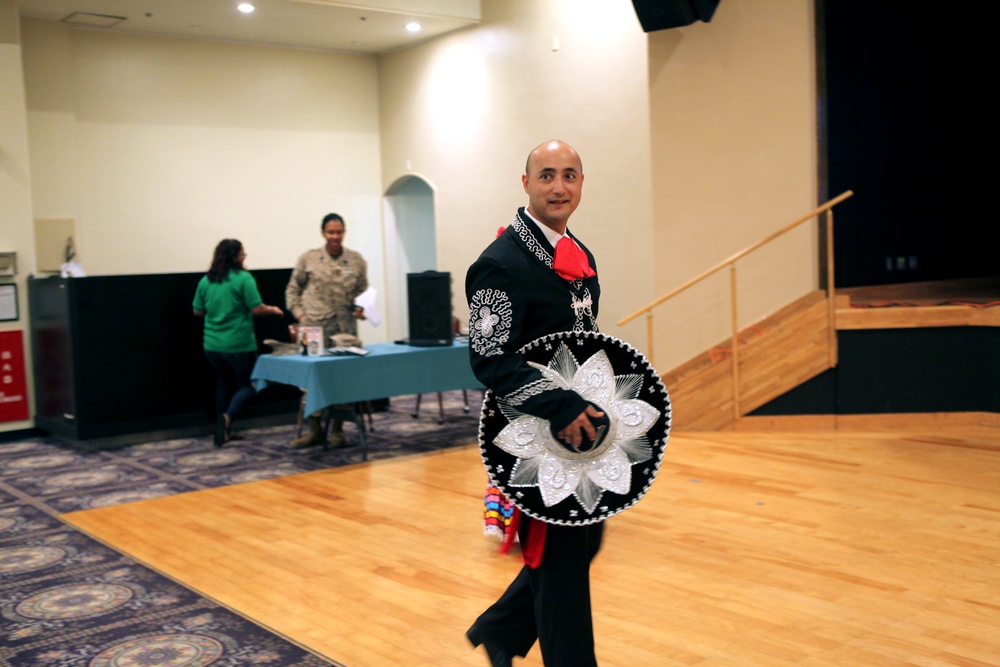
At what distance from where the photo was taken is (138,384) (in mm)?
7863

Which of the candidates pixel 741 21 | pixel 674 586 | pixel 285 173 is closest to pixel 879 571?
pixel 674 586

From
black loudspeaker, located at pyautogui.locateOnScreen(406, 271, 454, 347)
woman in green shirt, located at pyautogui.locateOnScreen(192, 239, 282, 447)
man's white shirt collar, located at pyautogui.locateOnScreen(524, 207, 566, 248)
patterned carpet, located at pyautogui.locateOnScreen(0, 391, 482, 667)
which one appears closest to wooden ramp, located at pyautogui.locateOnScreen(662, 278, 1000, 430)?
patterned carpet, located at pyautogui.locateOnScreen(0, 391, 482, 667)

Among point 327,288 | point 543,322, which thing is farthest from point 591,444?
point 327,288

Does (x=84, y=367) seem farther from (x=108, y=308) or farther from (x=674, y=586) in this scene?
(x=674, y=586)

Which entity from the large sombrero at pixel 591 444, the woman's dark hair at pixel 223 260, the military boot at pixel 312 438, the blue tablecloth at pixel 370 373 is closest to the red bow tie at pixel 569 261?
the large sombrero at pixel 591 444

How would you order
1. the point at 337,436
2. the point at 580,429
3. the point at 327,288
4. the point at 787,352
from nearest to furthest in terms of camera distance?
the point at 580,429
the point at 327,288
the point at 337,436
the point at 787,352

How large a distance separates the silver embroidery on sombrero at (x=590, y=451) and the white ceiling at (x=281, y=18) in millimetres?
6974

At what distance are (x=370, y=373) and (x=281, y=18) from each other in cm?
426

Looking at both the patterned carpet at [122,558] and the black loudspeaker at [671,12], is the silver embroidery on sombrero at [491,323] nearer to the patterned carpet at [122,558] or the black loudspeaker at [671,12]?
the patterned carpet at [122,558]

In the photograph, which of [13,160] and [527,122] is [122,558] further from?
[527,122]

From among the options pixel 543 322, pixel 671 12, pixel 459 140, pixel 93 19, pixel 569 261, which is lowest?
pixel 543 322

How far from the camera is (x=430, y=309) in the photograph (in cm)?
706

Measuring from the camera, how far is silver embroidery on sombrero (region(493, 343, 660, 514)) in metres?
2.55

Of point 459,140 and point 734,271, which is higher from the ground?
point 459,140
